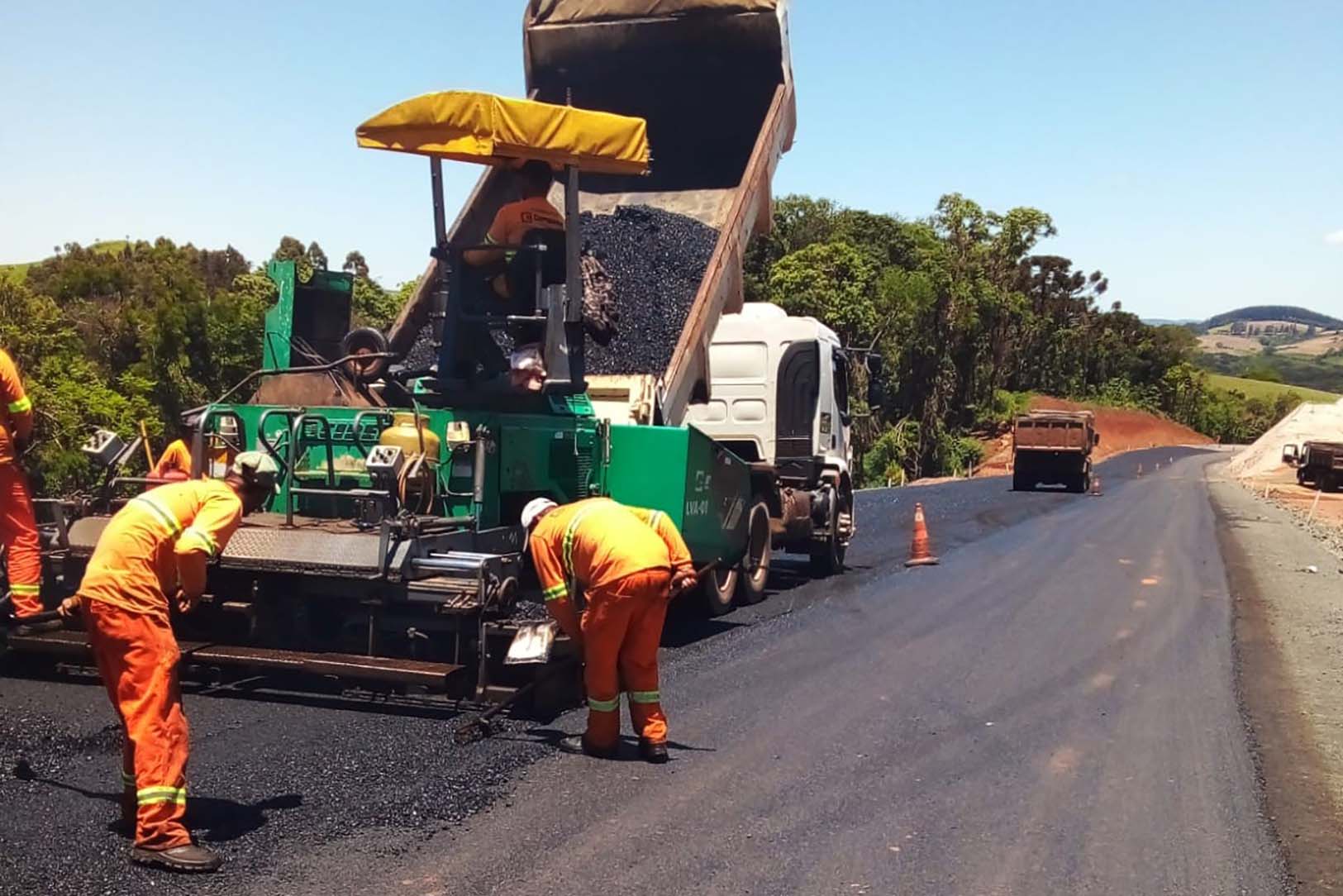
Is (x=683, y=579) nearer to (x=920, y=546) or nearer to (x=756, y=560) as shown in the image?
(x=756, y=560)

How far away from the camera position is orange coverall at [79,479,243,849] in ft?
13.6

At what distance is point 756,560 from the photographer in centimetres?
1073

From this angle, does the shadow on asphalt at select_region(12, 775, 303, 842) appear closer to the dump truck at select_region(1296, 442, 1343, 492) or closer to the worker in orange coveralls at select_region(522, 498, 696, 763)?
→ the worker in orange coveralls at select_region(522, 498, 696, 763)

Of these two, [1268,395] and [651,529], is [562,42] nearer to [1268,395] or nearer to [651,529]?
[651,529]

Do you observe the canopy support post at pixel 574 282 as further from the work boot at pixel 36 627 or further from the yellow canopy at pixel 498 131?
the work boot at pixel 36 627

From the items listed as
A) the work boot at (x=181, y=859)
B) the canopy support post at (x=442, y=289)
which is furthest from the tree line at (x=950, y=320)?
the work boot at (x=181, y=859)

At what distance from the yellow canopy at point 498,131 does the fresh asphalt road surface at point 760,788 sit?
10.3 ft

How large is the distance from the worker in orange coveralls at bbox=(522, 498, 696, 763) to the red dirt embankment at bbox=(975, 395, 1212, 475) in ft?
179

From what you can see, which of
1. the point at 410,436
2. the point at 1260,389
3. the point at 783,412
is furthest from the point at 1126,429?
the point at 410,436

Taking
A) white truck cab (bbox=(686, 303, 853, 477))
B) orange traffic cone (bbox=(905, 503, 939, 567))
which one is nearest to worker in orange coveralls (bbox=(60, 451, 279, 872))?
white truck cab (bbox=(686, 303, 853, 477))

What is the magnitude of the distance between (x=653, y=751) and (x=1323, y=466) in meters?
37.8

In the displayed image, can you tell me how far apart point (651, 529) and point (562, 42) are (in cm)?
738

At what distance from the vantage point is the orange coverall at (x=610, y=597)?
5516 millimetres

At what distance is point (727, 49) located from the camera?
11.9 m
